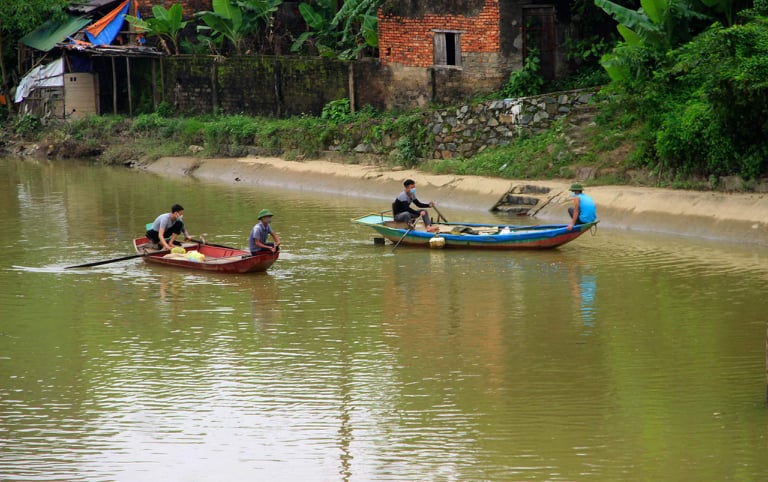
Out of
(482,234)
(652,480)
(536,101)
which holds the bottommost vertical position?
(652,480)

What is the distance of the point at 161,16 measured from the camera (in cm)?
3631

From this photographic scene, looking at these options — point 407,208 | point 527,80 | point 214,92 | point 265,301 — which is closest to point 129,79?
point 214,92

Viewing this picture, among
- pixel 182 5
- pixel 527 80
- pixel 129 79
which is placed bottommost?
pixel 527 80

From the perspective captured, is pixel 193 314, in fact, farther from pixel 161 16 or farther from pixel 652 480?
pixel 161 16

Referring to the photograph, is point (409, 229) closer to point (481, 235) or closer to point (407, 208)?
point (407, 208)

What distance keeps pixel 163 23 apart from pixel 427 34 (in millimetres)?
9738

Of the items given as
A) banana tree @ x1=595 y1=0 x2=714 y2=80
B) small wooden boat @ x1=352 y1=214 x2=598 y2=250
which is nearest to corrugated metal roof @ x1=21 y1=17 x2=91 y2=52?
small wooden boat @ x1=352 y1=214 x2=598 y2=250

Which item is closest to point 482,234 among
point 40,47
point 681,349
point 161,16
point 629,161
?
point 629,161

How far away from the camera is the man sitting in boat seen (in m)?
Result: 20.2

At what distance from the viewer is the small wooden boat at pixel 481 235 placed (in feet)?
67.5

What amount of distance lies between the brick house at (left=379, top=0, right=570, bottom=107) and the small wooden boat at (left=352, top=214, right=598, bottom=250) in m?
9.07

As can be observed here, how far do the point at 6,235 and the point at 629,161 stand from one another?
42.7 ft

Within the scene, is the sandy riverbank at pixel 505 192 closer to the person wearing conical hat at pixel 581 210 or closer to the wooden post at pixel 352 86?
the wooden post at pixel 352 86

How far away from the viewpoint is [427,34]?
30.9 meters
